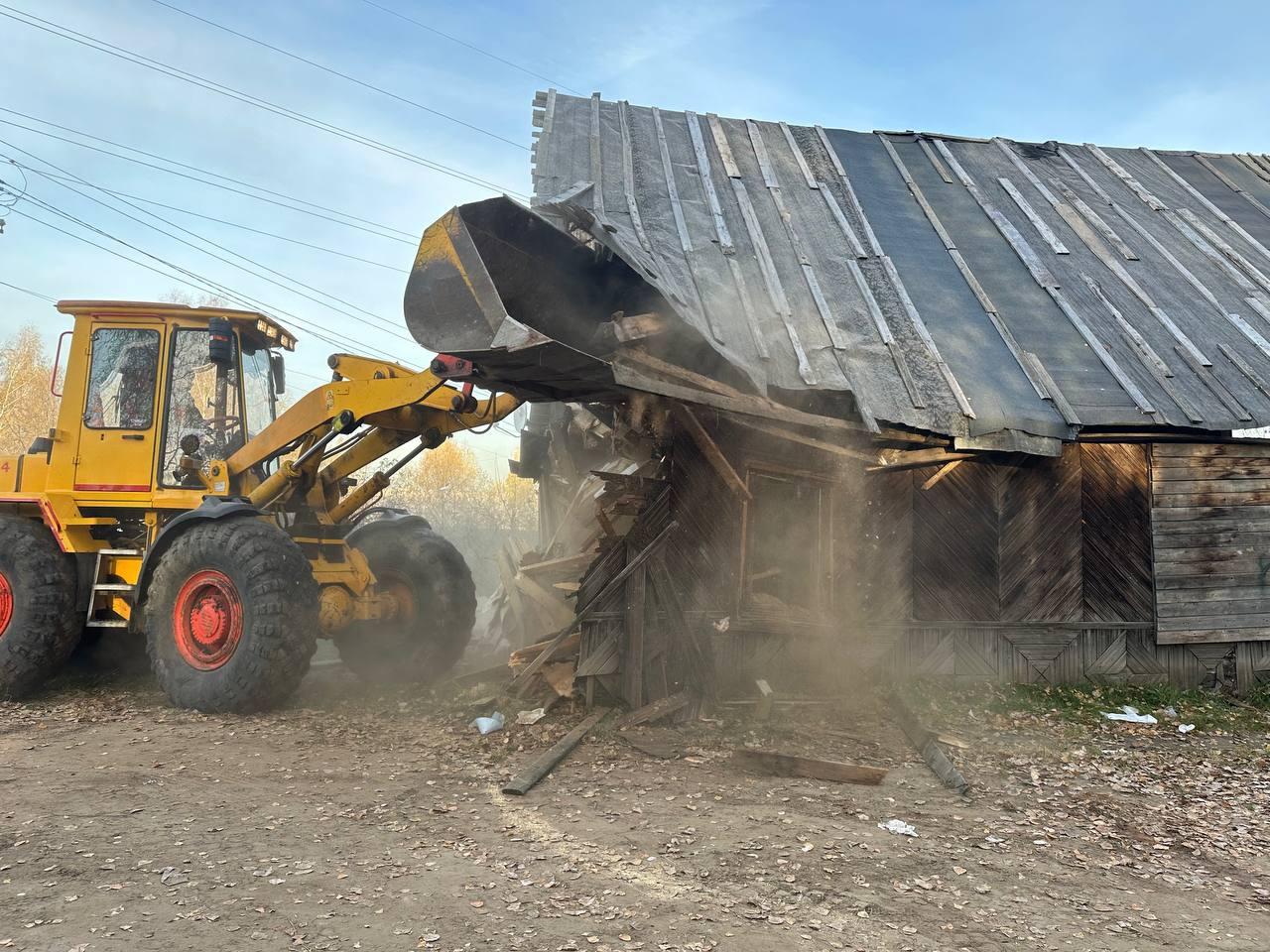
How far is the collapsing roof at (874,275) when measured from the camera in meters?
6.96

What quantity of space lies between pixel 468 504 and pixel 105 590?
37281mm

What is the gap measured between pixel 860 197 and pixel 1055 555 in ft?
20.9

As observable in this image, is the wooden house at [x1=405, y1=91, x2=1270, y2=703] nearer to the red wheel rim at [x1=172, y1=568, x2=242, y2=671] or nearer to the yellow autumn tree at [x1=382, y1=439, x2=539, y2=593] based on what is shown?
the red wheel rim at [x1=172, y1=568, x2=242, y2=671]

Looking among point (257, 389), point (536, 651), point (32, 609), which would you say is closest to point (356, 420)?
point (257, 389)

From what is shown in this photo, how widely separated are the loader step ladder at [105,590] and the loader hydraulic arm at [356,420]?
130 centimetres

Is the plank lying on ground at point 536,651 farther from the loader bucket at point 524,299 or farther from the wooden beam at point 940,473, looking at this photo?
the wooden beam at point 940,473

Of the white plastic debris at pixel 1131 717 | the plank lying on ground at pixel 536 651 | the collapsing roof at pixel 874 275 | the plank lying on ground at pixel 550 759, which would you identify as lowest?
the white plastic debris at pixel 1131 717

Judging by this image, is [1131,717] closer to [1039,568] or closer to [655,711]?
[1039,568]

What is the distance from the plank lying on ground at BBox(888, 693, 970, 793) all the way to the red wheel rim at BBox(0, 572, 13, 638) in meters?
8.16

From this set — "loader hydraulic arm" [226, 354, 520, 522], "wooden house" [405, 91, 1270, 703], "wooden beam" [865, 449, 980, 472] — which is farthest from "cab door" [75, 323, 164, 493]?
"wooden beam" [865, 449, 980, 472]

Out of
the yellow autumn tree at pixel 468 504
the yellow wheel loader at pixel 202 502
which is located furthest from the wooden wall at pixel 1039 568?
the yellow autumn tree at pixel 468 504

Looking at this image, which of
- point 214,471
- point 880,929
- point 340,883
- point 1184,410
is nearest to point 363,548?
point 214,471

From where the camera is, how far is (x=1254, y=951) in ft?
12.0

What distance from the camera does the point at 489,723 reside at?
22.7 feet
